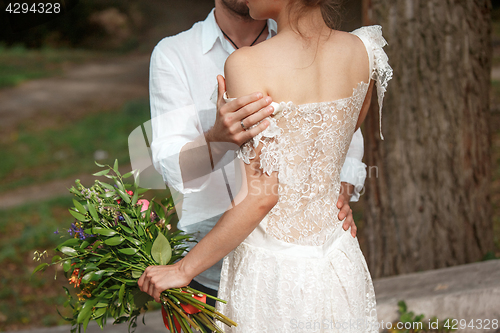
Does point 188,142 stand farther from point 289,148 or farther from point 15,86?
point 15,86

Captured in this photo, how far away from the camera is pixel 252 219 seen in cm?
128

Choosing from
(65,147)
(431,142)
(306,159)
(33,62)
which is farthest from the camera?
(33,62)

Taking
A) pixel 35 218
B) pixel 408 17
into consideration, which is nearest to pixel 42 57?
pixel 35 218

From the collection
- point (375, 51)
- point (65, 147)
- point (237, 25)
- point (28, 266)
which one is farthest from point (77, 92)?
point (375, 51)

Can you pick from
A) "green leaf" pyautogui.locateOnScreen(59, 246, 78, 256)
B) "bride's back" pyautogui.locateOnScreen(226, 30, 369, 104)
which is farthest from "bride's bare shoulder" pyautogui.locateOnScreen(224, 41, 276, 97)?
"green leaf" pyautogui.locateOnScreen(59, 246, 78, 256)

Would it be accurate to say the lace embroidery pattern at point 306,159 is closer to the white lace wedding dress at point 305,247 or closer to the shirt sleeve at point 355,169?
the white lace wedding dress at point 305,247

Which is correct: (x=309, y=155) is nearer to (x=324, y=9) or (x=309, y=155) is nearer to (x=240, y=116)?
(x=240, y=116)

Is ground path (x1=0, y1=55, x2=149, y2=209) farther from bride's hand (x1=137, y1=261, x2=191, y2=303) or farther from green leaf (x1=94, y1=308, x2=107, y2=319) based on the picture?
bride's hand (x1=137, y1=261, x2=191, y2=303)

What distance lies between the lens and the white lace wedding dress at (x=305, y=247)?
1.30m

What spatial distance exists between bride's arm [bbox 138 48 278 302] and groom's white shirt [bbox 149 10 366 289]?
0.29 meters

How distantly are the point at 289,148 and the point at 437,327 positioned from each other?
6.03 feet

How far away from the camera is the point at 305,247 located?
138cm

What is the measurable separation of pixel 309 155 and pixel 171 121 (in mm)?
564

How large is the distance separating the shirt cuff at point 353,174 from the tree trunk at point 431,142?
1190 mm
